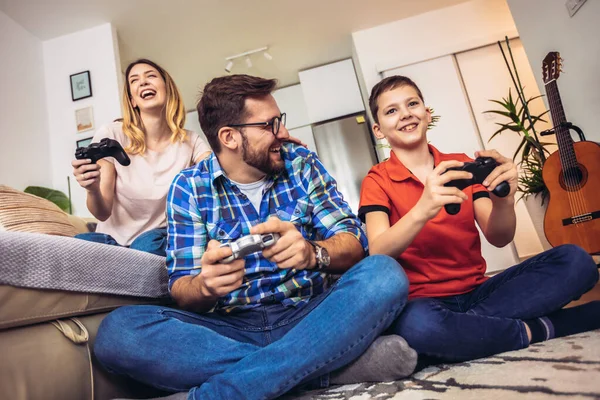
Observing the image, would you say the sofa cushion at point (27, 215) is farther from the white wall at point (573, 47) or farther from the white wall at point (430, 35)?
the white wall at point (430, 35)

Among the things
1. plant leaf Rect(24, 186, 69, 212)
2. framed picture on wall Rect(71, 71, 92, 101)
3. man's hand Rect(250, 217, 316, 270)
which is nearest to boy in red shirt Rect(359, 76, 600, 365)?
man's hand Rect(250, 217, 316, 270)

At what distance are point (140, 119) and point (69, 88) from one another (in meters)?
1.84

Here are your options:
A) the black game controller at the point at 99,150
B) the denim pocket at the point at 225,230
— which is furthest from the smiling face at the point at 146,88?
the denim pocket at the point at 225,230

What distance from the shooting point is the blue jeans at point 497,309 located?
0.87 m

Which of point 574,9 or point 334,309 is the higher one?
point 574,9

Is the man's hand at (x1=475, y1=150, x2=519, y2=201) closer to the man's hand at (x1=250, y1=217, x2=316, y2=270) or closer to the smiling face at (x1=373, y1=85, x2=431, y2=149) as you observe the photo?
the smiling face at (x1=373, y1=85, x2=431, y2=149)

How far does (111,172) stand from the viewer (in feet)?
5.24

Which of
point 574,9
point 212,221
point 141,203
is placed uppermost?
point 574,9

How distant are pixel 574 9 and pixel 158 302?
250 cm

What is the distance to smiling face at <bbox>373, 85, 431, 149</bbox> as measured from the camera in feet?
4.22

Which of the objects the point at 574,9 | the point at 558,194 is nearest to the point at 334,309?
the point at 558,194

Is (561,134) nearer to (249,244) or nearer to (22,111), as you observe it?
(249,244)

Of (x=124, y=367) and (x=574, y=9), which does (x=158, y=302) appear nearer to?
(x=124, y=367)

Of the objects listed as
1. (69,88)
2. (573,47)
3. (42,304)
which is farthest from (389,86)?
(69,88)
